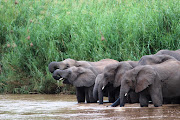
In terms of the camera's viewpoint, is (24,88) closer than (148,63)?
No

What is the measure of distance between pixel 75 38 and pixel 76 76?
3.27 meters

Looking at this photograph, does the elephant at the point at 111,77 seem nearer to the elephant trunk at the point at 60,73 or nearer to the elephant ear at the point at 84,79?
the elephant ear at the point at 84,79

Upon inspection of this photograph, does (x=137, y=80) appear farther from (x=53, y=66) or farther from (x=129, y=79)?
(x=53, y=66)

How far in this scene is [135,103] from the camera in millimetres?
8391

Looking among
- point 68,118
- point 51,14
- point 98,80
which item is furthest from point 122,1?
point 68,118

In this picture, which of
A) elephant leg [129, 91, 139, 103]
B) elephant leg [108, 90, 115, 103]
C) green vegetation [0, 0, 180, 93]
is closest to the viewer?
elephant leg [129, 91, 139, 103]

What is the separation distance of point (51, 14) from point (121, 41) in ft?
12.8

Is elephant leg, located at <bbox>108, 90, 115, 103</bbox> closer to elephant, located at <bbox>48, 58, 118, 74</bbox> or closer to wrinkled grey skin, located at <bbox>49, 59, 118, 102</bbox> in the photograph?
wrinkled grey skin, located at <bbox>49, 59, 118, 102</bbox>

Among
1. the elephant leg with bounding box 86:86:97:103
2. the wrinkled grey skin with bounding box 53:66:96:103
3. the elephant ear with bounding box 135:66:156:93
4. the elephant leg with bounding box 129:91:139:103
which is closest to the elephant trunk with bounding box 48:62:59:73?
the wrinkled grey skin with bounding box 53:66:96:103

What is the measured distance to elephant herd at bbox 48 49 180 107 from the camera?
25.4ft

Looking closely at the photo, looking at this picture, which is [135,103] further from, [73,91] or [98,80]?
[73,91]

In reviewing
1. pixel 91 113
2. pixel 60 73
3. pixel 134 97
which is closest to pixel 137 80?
pixel 134 97

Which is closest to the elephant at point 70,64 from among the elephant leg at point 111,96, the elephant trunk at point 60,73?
the elephant trunk at point 60,73

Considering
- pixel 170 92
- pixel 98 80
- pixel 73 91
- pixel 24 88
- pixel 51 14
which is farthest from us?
pixel 51 14
